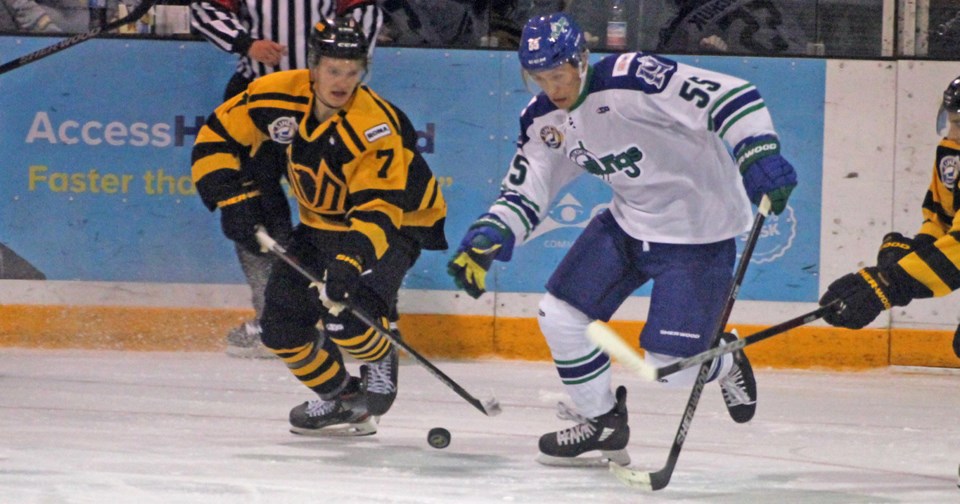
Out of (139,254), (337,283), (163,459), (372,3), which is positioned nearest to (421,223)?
(337,283)

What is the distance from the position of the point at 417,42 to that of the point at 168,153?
1.02m

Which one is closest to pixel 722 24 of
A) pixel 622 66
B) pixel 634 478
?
pixel 622 66

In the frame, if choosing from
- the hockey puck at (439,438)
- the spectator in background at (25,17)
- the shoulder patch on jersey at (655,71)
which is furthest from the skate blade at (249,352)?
the shoulder patch on jersey at (655,71)

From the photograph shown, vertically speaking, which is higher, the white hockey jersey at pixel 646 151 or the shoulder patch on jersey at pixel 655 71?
the shoulder patch on jersey at pixel 655 71

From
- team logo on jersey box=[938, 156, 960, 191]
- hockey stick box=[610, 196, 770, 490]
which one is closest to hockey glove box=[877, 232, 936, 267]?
team logo on jersey box=[938, 156, 960, 191]

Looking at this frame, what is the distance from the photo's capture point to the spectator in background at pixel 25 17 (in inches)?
214

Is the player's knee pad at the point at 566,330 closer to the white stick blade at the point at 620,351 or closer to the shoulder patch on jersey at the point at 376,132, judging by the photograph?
the white stick blade at the point at 620,351

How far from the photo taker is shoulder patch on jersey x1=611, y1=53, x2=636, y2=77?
3580 mm

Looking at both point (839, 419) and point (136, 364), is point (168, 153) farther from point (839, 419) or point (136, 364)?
point (839, 419)

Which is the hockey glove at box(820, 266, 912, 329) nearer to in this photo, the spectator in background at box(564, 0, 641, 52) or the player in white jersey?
the player in white jersey

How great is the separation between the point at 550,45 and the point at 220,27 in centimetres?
201

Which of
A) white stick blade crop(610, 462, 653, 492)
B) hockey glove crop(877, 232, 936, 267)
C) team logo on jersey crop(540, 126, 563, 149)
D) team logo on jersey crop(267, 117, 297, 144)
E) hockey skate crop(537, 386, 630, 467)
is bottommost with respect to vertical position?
hockey skate crop(537, 386, 630, 467)

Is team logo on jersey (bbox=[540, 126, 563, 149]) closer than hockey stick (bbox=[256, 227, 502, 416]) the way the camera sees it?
Yes

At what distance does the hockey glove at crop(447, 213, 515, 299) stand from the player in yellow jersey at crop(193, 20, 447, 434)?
0.30 m
